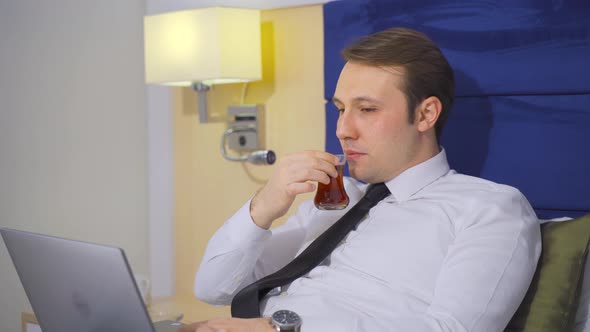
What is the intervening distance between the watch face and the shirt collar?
0.46 metres

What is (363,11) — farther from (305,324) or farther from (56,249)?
(56,249)

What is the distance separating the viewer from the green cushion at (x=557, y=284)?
5.00 ft

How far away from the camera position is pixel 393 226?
1.69 metres

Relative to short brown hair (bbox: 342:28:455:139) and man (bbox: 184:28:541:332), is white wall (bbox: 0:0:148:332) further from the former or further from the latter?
short brown hair (bbox: 342:28:455:139)

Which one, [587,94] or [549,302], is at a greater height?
[587,94]

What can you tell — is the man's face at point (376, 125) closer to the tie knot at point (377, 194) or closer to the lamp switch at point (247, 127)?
the tie knot at point (377, 194)

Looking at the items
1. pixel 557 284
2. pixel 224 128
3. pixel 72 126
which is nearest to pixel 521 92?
pixel 557 284

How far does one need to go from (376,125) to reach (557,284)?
556mm

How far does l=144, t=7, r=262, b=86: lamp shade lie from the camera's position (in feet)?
7.62

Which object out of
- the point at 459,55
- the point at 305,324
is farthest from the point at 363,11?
the point at 305,324

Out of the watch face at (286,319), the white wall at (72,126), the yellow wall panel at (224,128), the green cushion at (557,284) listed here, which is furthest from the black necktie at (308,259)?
the white wall at (72,126)

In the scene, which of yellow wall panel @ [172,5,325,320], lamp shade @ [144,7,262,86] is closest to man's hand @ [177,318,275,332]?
yellow wall panel @ [172,5,325,320]

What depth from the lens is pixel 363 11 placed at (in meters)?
2.16

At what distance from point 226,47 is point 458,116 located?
0.82 metres
